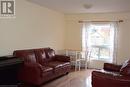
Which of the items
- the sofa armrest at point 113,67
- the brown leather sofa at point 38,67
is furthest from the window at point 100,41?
the sofa armrest at point 113,67

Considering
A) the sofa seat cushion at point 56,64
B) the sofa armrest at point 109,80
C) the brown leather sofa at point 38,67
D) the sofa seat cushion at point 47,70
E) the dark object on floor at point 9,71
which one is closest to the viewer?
the sofa armrest at point 109,80

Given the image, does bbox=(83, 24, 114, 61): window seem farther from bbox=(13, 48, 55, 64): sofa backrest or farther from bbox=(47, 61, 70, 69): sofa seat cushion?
bbox=(13, 48, 55, 64): sofa backrest

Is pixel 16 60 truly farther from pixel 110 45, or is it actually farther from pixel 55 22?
pixel 110 45

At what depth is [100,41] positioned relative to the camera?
24.4 feet

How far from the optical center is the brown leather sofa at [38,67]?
4523mm

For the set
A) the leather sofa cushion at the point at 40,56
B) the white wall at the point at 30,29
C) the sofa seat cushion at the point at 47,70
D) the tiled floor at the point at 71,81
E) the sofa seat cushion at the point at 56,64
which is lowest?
the tiled floor at the point at 71,81

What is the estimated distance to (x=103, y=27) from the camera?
7316 mm

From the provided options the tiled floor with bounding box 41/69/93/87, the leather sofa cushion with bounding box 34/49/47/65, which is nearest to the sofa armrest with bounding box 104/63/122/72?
the tiled floor with bounding box 41/69/93/87

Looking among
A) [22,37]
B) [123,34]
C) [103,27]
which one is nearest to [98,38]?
[103,27]

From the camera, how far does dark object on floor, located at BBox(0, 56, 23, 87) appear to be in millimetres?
3798

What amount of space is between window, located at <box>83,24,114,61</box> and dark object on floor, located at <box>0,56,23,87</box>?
387 centimetres

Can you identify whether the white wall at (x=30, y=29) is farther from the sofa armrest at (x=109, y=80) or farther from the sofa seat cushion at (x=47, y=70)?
the sofa armrest at (x=109, y=80)

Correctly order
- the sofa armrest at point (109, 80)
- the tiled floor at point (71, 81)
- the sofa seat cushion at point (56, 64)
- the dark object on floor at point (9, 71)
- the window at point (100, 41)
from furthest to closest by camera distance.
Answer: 1. the window at point (100, 41)
2. the sofa seat cushion at point (56, 64)
3. the tiled floor at point (71, 81)
4. the dark object on floor at point (9, 71)
5. the sofa armrest at point (109, 80)

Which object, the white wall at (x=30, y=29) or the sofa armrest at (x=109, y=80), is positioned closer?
the sofa armrest at (x=109, y=80)
